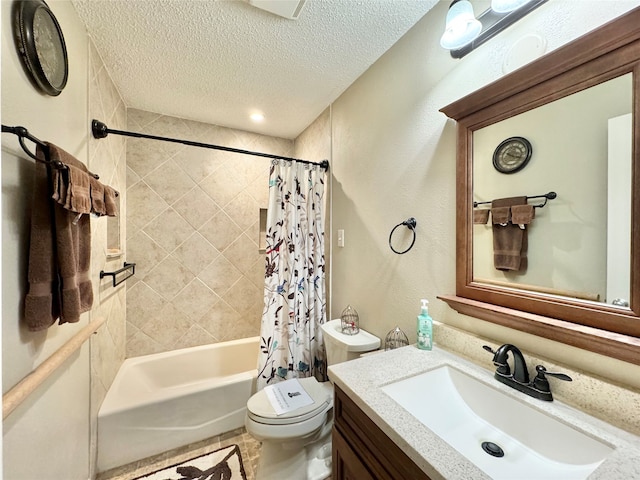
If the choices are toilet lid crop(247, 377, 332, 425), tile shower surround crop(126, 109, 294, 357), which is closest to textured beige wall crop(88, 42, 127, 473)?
tile shower surround crop(126, 109, 294, 357)

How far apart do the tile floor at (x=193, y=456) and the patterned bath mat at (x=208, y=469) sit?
0.11 ft

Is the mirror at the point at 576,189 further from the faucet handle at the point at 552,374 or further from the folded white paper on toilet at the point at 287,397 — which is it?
the folded white paper on toilet at the point at 287,397

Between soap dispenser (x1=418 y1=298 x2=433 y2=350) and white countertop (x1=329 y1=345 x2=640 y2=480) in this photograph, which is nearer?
white countertop (x1=329 y1=345 x2=640 y2=480)

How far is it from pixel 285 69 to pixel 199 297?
192 centimetres

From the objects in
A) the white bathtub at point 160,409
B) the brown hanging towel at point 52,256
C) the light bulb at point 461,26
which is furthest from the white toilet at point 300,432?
the light bulb at point 461,26

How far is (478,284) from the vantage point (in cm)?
96

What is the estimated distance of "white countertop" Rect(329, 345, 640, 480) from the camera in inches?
20.2

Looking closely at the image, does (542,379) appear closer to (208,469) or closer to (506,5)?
(506,5)

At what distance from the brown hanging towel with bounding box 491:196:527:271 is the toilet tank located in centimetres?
77

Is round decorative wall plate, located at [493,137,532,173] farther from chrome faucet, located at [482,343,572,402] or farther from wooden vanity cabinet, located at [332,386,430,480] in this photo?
wooden vanity cabinet, located at [332,386,430,480]

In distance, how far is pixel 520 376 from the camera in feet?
2.53

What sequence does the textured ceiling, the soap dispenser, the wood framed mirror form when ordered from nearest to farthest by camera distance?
the wood framed mirror, the soap dispenser, the textured ceiling

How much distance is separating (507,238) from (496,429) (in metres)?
0.62

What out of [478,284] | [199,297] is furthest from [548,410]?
[199,297]
